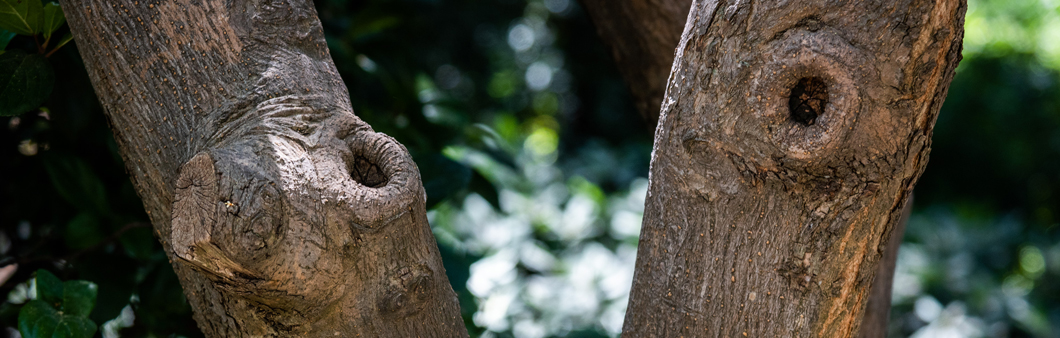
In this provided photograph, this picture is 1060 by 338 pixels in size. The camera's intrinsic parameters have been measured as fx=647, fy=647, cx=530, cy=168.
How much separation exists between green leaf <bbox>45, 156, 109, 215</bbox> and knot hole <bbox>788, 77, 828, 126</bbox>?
948 mm

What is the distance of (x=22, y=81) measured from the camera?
2.52 feet

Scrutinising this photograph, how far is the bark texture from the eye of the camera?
112 cm

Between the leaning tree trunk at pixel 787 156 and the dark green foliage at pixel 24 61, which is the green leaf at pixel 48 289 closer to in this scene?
the dark green foliage at pixel 24 61

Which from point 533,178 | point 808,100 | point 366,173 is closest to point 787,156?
point 808,100

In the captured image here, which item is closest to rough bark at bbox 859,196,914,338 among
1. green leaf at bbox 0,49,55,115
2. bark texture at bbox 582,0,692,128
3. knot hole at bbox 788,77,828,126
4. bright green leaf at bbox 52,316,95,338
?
bark texture at bbox 582,0,692,128

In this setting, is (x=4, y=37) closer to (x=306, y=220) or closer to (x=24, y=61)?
(x=24, y=61)

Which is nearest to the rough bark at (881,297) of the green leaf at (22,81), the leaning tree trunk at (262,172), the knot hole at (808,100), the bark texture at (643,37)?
the bark texture at (643,37)

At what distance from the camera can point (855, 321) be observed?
650mm

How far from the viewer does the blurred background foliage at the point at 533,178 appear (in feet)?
3.40

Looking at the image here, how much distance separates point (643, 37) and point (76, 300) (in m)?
0.93

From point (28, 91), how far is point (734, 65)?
800 millimetres

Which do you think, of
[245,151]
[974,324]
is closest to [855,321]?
[245,151]

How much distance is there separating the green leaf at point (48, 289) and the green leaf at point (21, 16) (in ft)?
0.94

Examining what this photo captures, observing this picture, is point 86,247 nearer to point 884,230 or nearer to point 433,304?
point 433,304
